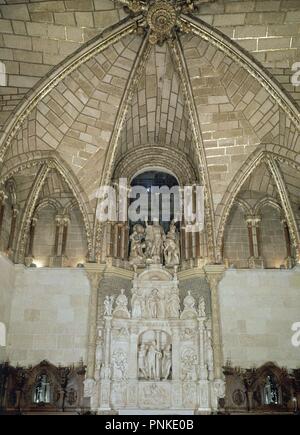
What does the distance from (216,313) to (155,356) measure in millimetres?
2225

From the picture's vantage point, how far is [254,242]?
15.8 meters

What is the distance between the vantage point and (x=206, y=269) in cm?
1455

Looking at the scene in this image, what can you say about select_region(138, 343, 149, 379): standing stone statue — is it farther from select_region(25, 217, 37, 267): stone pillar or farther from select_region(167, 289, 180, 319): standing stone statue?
select_region(25, 217, 37, 267): stone pillar

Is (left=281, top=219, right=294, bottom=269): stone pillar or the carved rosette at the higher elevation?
the carved rosette

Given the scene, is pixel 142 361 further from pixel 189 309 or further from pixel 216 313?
pixel 216 313

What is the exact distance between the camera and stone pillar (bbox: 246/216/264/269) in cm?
1542

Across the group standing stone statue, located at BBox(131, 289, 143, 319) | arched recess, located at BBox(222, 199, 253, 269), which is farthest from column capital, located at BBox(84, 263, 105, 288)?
arched recess, located at BBox(222, 199, 253, 269)

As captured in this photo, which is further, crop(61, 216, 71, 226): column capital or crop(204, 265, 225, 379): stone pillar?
crop(61, 216, 71, 226): column capital

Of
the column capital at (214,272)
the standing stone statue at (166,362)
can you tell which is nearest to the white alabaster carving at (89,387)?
the standing stone statue at (166,362)

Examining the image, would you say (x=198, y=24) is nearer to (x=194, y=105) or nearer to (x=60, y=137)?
(x=194, y=105)

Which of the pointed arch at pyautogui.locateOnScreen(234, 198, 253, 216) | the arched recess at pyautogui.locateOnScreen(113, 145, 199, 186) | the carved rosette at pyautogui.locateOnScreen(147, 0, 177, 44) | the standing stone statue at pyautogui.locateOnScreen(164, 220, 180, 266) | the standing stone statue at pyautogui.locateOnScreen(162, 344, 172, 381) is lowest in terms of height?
the standing stone statue at pyautogui.locateOnScreen(162, 344, 172, 381)

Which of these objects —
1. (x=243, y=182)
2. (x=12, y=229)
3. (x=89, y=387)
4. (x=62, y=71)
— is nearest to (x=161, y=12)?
(x=62, y=71)

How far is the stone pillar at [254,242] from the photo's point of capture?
1542cm

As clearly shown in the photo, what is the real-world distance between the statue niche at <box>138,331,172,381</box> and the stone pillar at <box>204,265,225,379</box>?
136 cm
